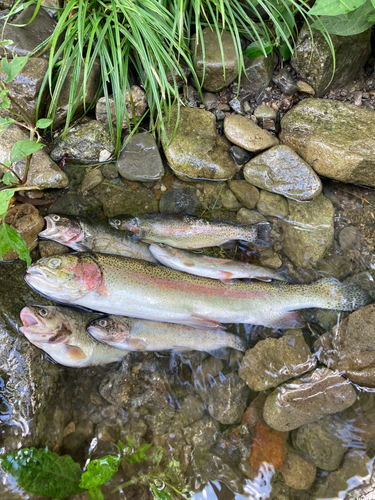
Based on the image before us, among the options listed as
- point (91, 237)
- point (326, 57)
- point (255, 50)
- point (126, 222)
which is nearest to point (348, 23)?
point (326, 57)

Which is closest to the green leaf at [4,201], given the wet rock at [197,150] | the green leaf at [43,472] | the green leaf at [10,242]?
the green leaf at [10,242]

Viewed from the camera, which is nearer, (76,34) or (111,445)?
(111,445)

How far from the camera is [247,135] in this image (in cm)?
436

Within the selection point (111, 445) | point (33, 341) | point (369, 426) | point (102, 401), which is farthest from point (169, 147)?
point (369, 426)

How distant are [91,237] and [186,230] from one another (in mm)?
1089

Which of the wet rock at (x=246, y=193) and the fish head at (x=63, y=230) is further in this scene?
the wet rock at (x=246, y=193)

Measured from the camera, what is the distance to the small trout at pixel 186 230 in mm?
4043

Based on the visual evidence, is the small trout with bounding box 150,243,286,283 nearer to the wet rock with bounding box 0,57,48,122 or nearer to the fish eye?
the fish eye

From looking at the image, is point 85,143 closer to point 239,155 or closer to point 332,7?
point 239,155

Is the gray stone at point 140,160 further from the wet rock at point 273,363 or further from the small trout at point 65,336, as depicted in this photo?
the wet rock at point 273,363

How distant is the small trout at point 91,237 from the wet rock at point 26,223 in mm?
82

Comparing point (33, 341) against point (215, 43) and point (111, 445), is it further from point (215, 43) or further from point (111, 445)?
point (215, 43)

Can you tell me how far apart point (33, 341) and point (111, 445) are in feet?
4.22

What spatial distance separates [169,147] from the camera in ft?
14.0
